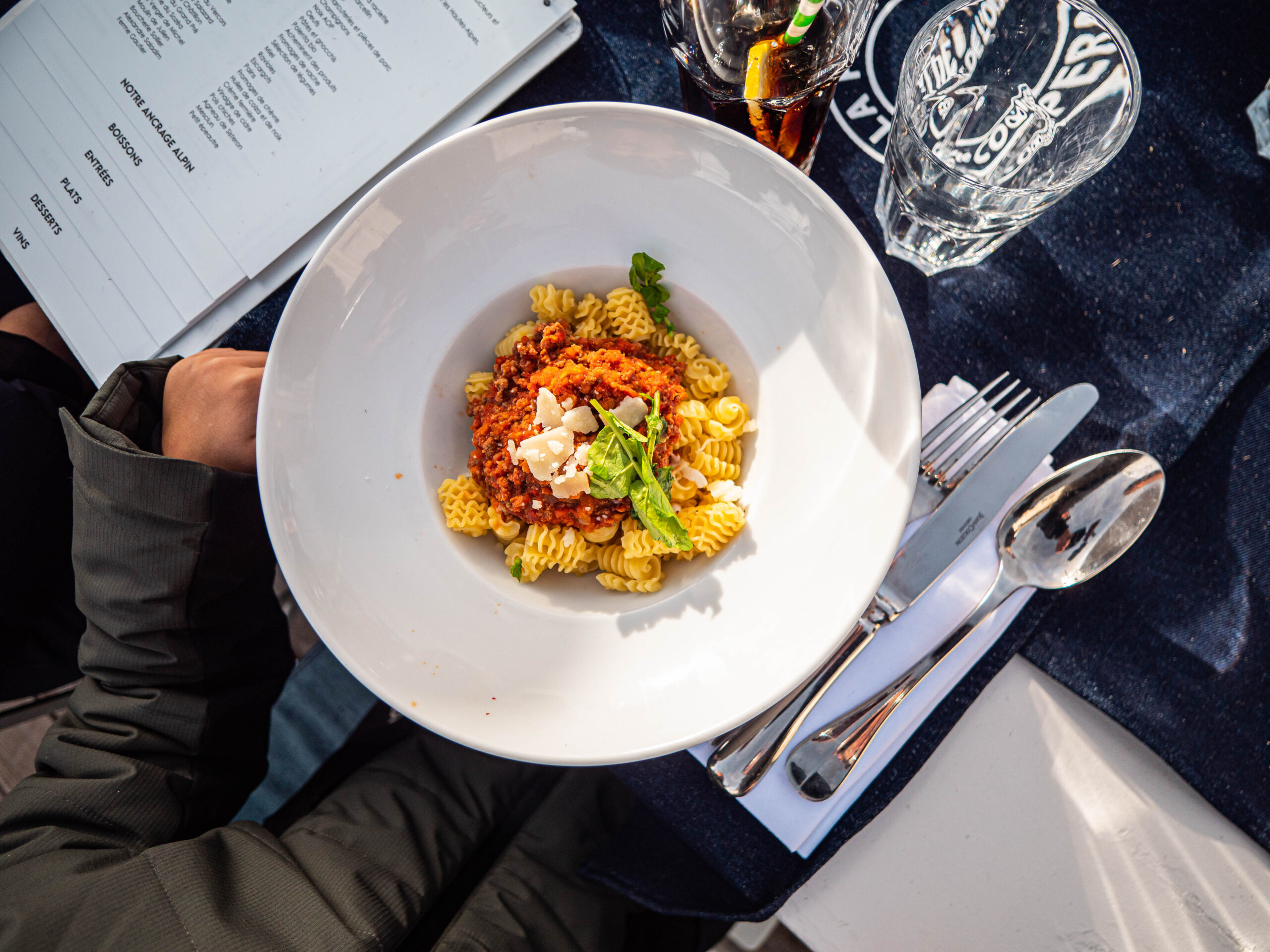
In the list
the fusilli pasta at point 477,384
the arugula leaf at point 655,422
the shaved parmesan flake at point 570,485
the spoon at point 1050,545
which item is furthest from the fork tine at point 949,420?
the fusilli pasta at point 477,384

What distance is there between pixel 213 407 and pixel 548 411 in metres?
0.55

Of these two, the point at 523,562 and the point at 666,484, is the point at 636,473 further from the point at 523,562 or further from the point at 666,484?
the point at 523,562

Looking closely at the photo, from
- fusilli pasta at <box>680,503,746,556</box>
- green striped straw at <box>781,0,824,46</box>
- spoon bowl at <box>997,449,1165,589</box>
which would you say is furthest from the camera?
spoon bowl at <box>997,449,1165,589</box>

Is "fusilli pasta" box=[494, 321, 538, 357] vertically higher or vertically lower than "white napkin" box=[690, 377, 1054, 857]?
higher

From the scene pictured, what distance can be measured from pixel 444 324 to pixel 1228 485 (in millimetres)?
1200

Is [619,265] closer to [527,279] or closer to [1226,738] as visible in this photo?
[527,279]

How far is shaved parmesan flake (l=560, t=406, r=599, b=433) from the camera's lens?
882 mm

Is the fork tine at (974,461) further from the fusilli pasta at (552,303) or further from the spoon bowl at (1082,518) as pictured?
the fusilli pasta at (552,303)

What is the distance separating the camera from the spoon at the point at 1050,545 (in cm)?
102

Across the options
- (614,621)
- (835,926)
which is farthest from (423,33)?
(835,926)

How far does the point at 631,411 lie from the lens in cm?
89

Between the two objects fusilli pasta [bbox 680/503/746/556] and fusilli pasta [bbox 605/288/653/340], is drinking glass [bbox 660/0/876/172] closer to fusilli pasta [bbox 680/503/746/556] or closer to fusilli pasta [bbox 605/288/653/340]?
fusilli pasta [bbox 605/288/653/340]

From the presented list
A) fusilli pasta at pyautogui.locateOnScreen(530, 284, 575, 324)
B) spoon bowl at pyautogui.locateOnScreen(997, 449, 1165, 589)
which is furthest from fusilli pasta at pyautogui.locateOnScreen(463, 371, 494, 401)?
spoon bowl at pyautogui.locateOnScreen(997, 449, 1165, 589)

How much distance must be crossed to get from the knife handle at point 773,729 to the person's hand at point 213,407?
0.87 metres
